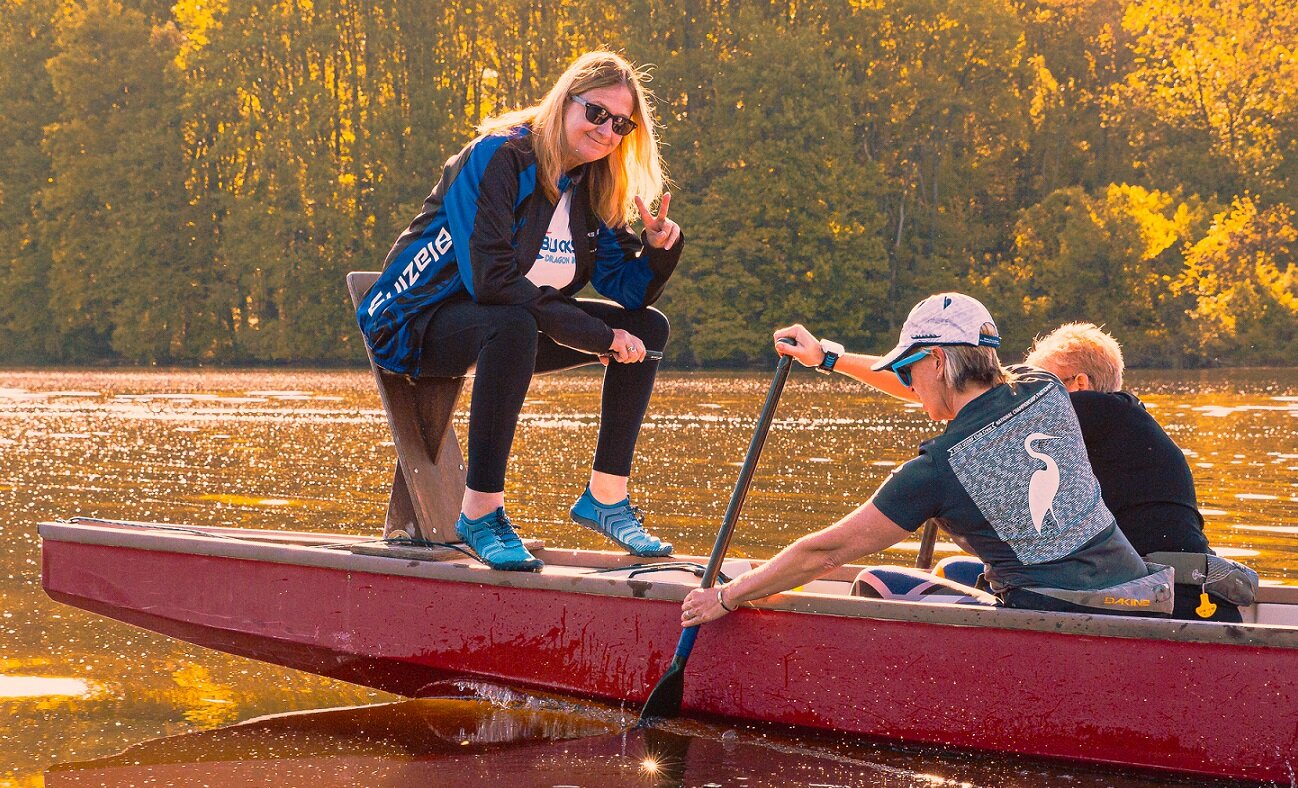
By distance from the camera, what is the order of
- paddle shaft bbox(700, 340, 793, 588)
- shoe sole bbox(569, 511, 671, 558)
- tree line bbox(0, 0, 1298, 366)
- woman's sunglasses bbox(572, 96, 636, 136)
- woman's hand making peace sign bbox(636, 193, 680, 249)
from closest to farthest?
paddle shaft bbox(700, 340, 793, 588), woman's sunglasses bbox(572, 96, 636, 136), woman's hand making peace sign bbox(636, 193, 680, 249), shoe sole bbox(569, 511, 671, 558), tree line bbox(0, 0, 1298, 366)

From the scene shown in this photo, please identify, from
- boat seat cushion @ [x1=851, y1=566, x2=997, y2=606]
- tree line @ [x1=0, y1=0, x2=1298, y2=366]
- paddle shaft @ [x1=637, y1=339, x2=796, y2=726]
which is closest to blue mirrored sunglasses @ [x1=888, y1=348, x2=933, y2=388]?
paddle shaft @ [x1=637, y1=339, x2=796, y2=726]

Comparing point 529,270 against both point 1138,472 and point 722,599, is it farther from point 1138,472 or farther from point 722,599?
point 1138,472

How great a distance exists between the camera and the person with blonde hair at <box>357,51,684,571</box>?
466 cm

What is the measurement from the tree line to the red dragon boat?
105ft

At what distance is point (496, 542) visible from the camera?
15.6 ft

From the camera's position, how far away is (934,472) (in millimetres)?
3799

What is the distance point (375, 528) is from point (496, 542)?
383cm

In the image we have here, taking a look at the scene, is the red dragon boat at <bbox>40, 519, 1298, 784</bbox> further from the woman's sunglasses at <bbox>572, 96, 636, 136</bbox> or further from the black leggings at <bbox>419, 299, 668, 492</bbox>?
the woman's sunglasses at <bbox>572, 96, 636, 136</bbox>

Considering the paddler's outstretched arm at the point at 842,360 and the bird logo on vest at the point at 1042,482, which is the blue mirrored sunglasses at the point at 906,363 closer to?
the paddler's outstretched arm at the point at 842,360

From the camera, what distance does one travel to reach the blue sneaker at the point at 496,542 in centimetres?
470

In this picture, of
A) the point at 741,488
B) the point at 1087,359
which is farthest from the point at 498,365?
the point at 1087,359

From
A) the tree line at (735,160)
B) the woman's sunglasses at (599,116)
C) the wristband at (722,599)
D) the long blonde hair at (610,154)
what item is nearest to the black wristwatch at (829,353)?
the wristband at (722,599)

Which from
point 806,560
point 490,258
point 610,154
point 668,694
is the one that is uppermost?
point 610,154

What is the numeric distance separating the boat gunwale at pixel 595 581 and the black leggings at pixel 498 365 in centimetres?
36
